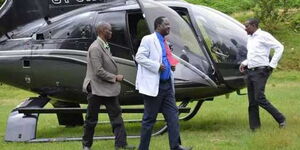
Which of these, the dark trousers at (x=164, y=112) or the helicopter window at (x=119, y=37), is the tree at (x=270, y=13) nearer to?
the helicopter window at (x=119, y=37)

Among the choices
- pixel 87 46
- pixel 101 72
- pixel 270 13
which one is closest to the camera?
pixel 101 72

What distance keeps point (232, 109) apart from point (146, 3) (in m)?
4.43

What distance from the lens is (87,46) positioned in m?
9.38

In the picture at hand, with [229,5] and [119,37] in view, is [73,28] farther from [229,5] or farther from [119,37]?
[229,5]

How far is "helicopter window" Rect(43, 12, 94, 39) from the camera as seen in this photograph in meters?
9.53

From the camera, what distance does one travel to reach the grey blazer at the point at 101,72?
7.57m

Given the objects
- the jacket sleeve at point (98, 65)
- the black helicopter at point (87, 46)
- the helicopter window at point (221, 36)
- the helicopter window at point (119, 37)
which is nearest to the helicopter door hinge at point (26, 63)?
the black helicopter at point (87, 46)

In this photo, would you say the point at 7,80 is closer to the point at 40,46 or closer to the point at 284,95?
the point at 40,46

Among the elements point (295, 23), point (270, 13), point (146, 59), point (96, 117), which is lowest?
point (295, 23)

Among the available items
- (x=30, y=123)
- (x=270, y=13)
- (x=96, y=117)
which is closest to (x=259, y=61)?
(x=96, y=117)

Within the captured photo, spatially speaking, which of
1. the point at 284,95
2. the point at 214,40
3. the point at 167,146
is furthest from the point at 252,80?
the point at 284,95

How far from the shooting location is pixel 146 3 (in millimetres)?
9047

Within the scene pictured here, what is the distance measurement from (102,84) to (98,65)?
0.96 ft

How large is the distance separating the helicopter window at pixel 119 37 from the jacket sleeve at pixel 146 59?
6.76 feet
